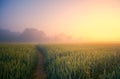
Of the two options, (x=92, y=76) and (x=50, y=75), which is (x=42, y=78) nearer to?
(x=50, y=75)

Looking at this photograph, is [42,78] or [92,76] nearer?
[92,76]

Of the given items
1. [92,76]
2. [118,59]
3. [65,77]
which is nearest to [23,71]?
[65,77]

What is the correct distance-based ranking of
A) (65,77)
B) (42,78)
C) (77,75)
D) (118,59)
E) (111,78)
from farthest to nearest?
1. (118,59)
2. (42,78)
3. (77,75)
4. (65,77)
5. (111,78)

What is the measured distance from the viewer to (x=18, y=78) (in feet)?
16.2

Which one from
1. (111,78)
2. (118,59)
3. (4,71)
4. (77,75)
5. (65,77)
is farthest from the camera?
(118,59)

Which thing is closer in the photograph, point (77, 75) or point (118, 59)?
point (77, 75)

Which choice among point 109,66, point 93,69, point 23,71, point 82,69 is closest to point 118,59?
point 109,66

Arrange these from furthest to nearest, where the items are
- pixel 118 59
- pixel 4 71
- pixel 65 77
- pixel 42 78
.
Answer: pixel 118 59
pixel 42 78
pixel 4 71
pixel 65 77

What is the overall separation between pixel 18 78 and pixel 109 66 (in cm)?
293

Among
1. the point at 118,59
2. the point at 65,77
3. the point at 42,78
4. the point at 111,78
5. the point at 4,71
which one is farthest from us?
the point at 118,59

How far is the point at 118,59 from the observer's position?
7082mm

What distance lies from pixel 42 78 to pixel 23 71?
72 centimetres

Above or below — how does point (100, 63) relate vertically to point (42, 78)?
above

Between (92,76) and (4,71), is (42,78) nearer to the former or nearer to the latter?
(4,71)
